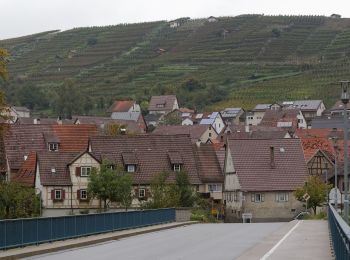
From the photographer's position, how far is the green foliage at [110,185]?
76.9 metres

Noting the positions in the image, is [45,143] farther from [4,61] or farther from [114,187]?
[4,61]

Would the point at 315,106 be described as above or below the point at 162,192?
above

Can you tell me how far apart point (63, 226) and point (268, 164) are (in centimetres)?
6050

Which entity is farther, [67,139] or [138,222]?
[67,139]

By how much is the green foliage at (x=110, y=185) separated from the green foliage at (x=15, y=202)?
654cm

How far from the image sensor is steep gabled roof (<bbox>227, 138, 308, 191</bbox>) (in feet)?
304

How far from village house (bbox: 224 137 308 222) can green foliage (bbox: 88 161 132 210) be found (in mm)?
16429

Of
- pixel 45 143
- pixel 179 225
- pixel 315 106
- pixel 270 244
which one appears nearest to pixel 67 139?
pixel 45 143

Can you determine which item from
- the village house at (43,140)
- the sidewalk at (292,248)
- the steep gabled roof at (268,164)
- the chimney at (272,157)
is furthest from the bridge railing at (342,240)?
the village house at (43,140)

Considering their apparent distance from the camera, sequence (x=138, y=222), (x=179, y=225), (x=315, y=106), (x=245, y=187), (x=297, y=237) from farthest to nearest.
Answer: (x=315, y=106), (x=245, y=187), (x=179, y=225), (x=138, y=222), (x=297, y=237)

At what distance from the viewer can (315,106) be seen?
191 metres

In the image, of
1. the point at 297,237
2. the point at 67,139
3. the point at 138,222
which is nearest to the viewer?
the point at 297,237

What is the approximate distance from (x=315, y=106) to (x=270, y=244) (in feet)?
521

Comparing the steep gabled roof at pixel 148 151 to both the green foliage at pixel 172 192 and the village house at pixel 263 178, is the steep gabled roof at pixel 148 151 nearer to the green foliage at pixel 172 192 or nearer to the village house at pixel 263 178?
the green foliage at pixel 172 192
